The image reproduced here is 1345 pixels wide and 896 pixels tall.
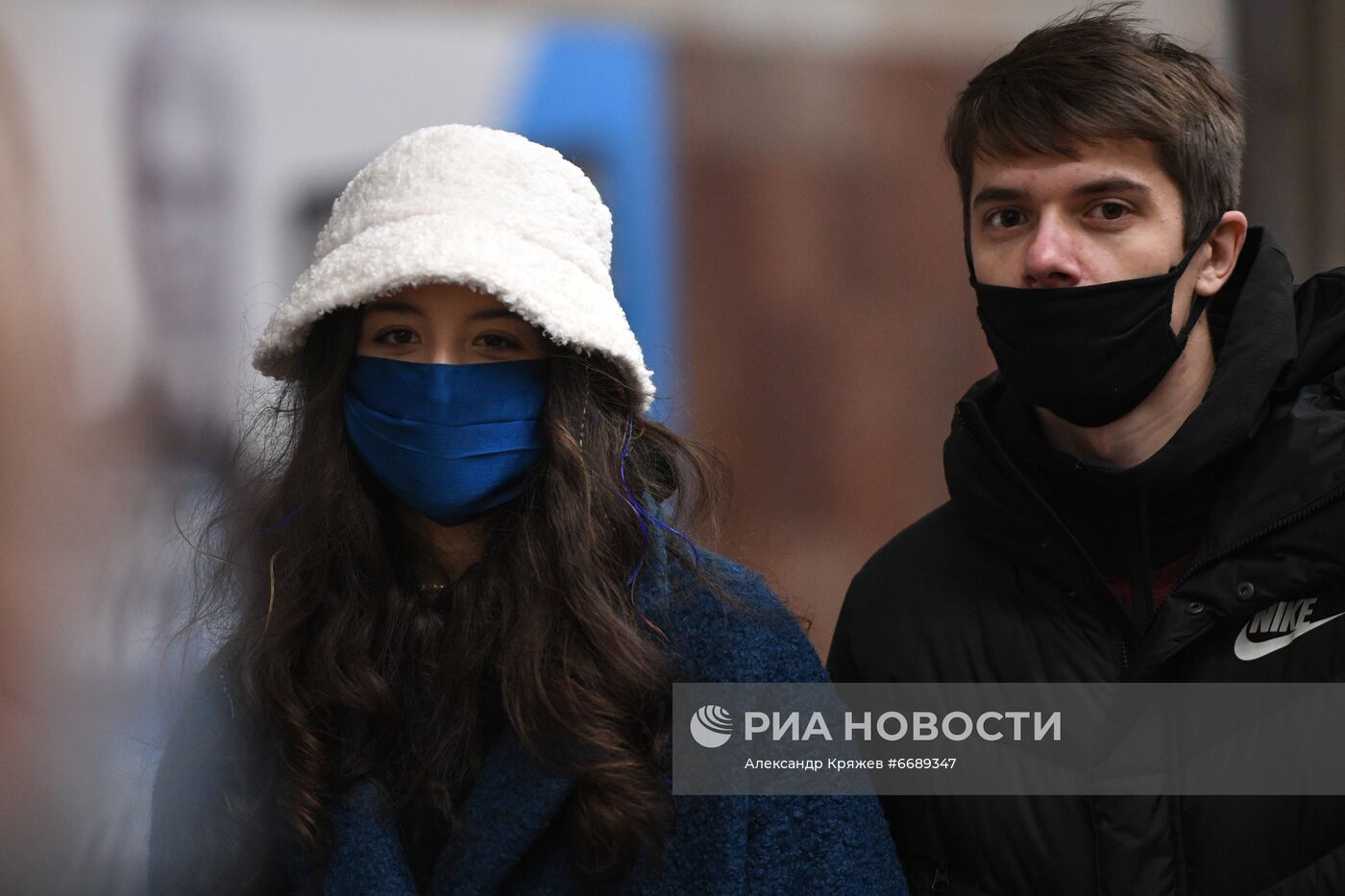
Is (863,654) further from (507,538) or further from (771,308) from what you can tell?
(771,308)

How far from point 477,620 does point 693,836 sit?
1.63ft

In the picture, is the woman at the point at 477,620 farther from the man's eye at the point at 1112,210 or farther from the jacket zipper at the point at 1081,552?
the man's eye at the point at 1112,210

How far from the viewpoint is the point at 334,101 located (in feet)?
9.77

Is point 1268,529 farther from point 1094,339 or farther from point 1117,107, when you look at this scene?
point 1117,107

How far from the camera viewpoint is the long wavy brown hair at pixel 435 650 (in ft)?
6.78

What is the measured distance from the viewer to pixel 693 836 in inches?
80.8

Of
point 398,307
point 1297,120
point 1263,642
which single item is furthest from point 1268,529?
point 1297,120

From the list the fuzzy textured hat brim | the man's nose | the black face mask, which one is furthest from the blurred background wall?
the man's nose

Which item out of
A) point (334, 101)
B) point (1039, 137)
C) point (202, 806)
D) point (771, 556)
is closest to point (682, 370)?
point (771, 556)

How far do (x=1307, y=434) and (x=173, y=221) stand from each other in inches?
88.1

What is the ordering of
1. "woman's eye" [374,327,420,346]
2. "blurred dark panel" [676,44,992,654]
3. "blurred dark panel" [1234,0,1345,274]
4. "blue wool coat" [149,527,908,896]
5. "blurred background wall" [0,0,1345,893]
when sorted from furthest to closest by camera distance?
"blurred dark panel" [1234,0,1345,274], "blurred dark panel" [676,44,992,654], "blurred background wall" [0,0,1345,893], "woman's eye" [374,327,420,346], "blue wool coat" [149,527,908,896]

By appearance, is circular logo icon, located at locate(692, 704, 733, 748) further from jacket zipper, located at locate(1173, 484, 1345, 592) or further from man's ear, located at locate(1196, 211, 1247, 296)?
man's ear, located at locate(1196, 211, 1247, 296)

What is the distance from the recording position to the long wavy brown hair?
207 centimetres

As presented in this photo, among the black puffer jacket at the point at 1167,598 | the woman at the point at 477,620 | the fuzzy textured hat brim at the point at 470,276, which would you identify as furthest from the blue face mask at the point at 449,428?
the black puffer jacket at the point at 1167,598
